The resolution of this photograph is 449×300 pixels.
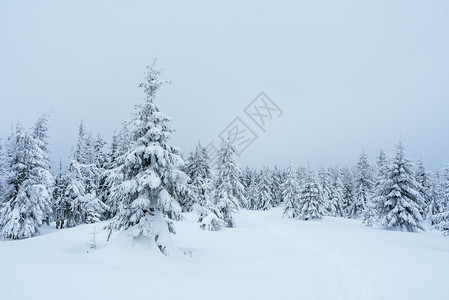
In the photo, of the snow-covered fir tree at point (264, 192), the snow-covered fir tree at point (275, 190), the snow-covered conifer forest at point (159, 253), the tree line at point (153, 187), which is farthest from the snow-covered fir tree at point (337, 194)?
the snow-covered conifer forest at point (159, 253)

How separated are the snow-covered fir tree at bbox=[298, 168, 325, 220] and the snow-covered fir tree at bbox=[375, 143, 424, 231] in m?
11.3

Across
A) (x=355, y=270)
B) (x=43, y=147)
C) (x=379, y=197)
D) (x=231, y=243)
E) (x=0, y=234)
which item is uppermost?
(x=43, y=147)

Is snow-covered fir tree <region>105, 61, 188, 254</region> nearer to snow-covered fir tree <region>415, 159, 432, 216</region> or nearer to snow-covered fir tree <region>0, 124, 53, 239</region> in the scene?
snow-covered fir tree <region>0, 124, 53, 239</region>

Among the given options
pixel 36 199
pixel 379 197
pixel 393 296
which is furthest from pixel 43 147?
pixel 379 197

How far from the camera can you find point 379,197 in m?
28.7

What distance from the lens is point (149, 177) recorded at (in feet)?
36.6

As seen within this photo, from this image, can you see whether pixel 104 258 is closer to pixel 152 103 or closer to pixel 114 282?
pixel 114 282

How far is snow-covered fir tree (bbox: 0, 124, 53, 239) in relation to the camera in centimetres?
2325

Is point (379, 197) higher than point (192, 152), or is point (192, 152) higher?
point (192, 152)

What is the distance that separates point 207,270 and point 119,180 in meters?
6.10

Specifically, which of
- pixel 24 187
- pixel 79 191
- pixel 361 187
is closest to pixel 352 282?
pixel 24 187

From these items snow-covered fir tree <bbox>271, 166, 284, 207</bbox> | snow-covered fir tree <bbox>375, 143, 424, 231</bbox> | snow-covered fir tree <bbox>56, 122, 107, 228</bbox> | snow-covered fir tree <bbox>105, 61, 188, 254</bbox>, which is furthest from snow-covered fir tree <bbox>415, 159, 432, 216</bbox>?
snow-covered fir tree <bbox>56, 122, 107, 228</bbox>

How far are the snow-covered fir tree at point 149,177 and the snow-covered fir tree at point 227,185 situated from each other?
52.1ft

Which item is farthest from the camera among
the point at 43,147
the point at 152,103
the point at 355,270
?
the point at 43,147
